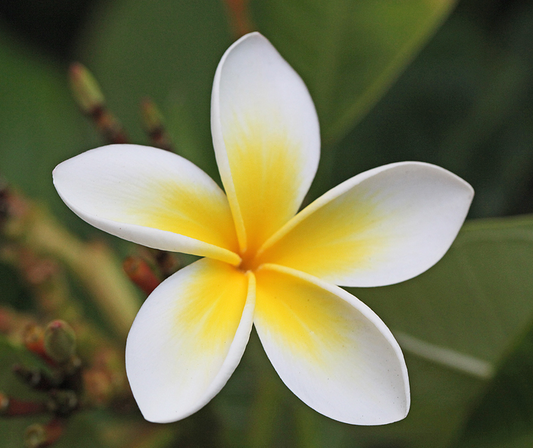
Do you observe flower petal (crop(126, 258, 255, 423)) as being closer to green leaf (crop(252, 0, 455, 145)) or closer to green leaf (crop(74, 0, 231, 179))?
green leaf (crop(252, 0, 455, 145))

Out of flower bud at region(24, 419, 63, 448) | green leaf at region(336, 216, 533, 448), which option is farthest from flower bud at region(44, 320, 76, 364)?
green leaf at region(336, 216, 533, 448)

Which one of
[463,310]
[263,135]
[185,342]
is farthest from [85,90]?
[463,310]

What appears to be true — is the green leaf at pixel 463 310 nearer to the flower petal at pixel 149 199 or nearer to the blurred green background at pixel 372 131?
the blurred green background at pixel 372 131

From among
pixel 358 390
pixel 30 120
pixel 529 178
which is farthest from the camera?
pixel 30 120

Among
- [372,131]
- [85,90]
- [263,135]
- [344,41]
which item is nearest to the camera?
[263,135]

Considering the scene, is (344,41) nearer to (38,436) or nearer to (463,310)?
(463,310)

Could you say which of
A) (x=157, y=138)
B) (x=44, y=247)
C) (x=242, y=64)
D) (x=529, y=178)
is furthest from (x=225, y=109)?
(x=529, y=178)

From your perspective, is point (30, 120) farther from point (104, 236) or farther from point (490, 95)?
point (490, 95)

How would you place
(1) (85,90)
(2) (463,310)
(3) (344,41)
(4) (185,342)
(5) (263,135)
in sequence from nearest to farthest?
1. (4) (185,342)
2. (5) (263,135)
3. (1) (85,90)
4. (2) (463,310)
5. (3) (344,41)
